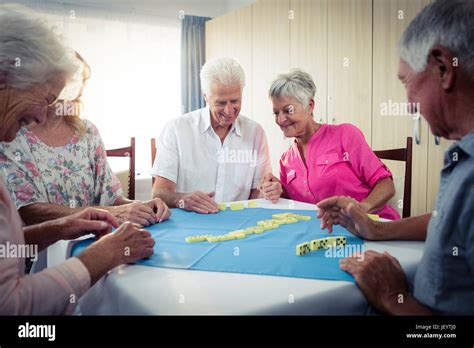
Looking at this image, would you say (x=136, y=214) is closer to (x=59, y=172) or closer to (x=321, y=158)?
(x=59, y=172)

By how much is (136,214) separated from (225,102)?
2.78 ft

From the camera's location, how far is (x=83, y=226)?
114cm

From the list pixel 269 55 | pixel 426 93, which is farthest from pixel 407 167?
pixel 269 55

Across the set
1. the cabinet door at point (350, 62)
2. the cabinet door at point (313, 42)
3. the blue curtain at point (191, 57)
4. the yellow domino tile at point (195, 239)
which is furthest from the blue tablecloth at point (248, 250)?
the blue curtain at point (191, 57)

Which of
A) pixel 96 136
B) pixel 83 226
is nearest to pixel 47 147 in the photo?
pixel 96 136

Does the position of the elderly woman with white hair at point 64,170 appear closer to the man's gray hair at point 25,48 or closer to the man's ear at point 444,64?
the man's gray hair at point 25,48

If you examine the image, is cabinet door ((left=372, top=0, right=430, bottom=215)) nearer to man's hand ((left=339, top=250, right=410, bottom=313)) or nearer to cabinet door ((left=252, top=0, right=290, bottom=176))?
cabinet door ((left=252, top=0, right=290, bottom=176))

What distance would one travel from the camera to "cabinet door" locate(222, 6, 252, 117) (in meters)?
4.49

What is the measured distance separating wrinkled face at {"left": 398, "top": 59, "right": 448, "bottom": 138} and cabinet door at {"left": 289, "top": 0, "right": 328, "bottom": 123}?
9.10 feet

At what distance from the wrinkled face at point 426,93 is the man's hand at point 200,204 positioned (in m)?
0.87

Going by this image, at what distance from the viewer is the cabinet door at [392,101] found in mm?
2969

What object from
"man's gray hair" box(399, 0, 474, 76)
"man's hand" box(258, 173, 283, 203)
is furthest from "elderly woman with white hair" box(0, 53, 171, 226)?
"man's gray hair" box(399, 0, 474, 76)

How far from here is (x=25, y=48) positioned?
0.93 meters
